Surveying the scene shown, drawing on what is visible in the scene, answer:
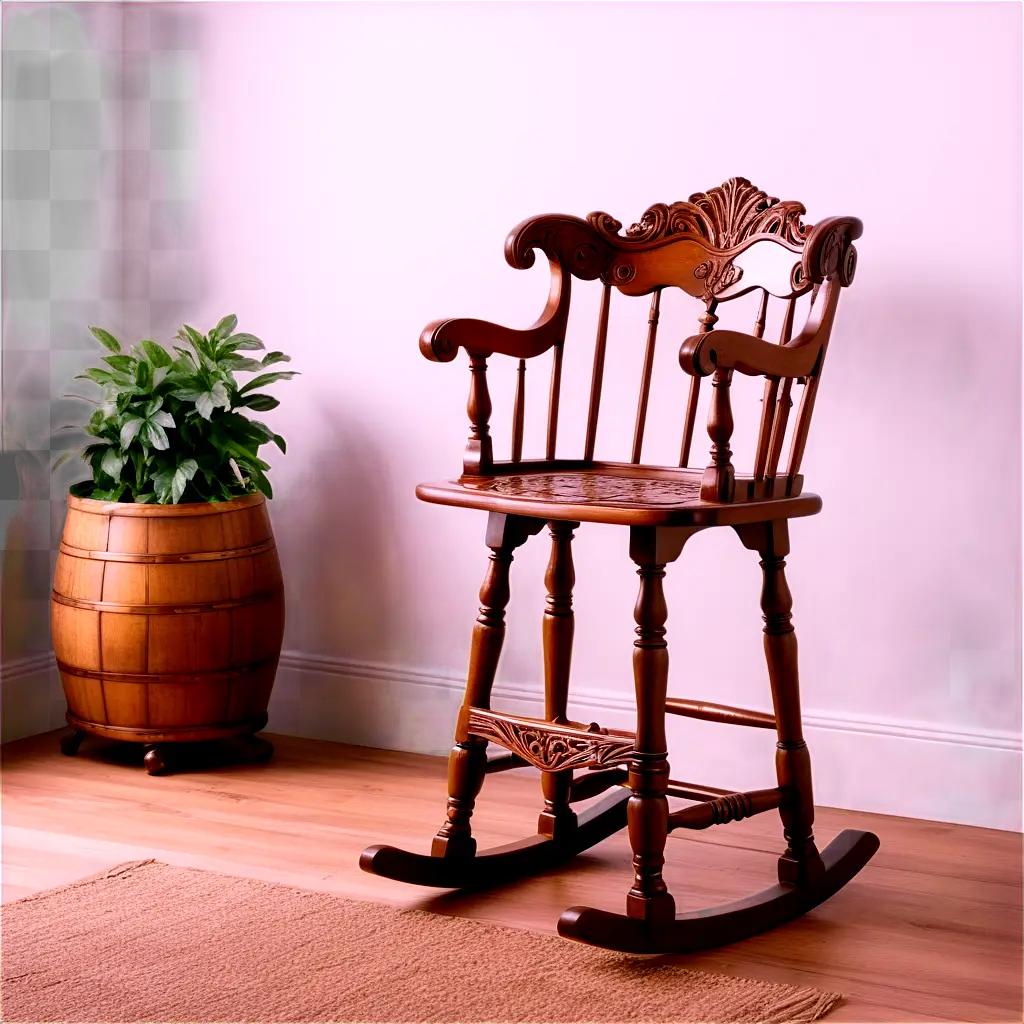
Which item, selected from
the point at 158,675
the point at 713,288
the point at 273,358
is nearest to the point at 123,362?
the point at 273,358

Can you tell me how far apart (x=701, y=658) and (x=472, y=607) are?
489 mm

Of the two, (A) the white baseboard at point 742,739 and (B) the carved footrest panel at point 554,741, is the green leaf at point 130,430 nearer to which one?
(A) the white baseboard at point 742,739

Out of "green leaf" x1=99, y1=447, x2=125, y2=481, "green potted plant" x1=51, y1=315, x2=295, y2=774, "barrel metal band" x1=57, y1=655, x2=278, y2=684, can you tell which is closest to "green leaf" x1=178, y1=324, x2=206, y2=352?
"green potted plant" x1=51, y1=315, x2=295, y2=774

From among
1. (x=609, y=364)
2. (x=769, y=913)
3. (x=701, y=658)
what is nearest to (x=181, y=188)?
(x=609, y=364)

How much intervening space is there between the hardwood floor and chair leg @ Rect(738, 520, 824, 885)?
3.0 inches

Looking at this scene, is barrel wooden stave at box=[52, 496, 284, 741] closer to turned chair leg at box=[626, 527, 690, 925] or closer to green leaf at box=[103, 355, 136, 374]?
green leaf at box=[103, 355, 136, 374]

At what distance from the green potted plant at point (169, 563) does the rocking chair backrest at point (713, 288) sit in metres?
0.72

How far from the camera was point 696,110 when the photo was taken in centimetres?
253

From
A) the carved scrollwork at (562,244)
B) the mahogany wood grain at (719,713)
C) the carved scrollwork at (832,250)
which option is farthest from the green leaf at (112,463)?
the carved scrollwork at (832,250)

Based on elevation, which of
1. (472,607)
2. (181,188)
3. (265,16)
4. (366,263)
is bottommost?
(472,607)

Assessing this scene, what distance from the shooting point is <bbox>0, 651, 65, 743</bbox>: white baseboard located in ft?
9.36

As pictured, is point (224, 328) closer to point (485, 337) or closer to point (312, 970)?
point (485, 337)

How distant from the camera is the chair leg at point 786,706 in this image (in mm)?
1991

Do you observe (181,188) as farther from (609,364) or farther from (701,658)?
(701,658)
